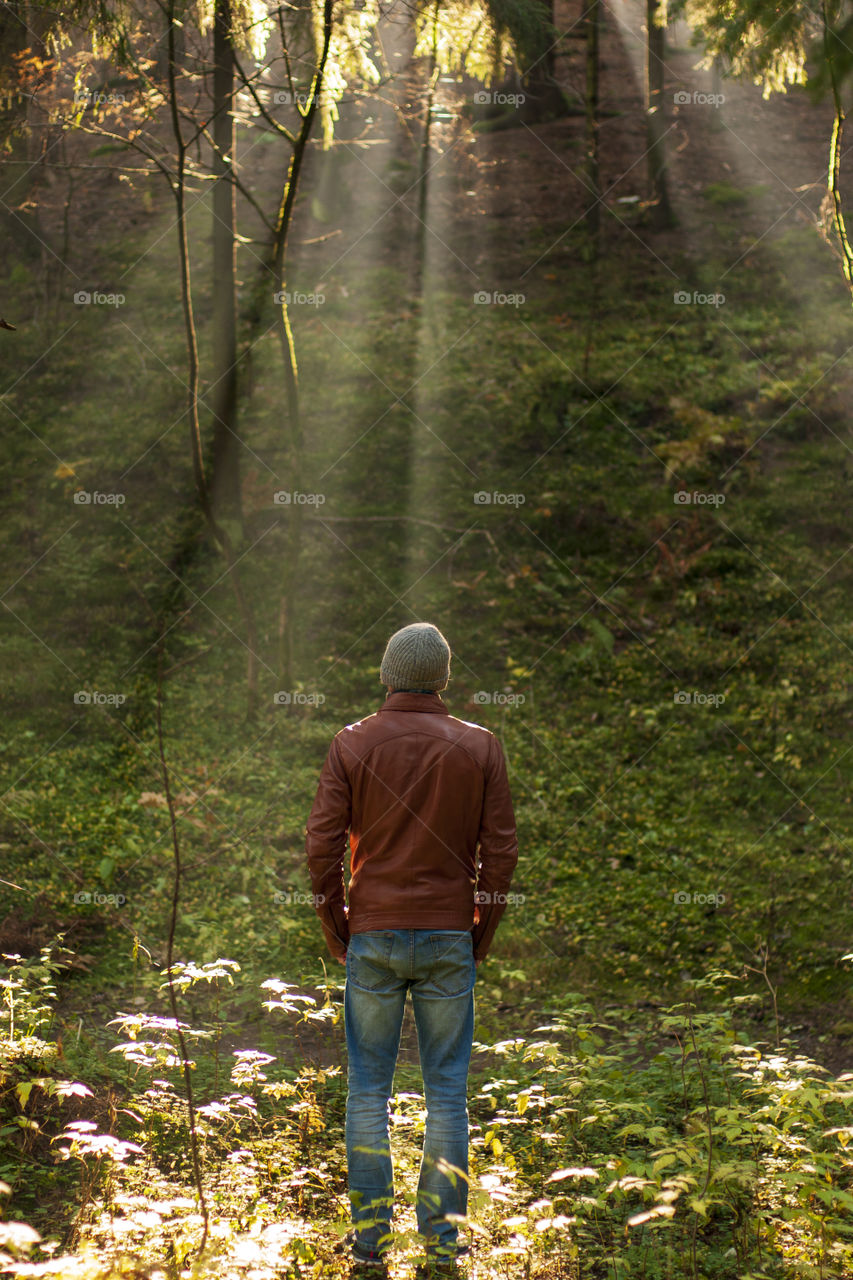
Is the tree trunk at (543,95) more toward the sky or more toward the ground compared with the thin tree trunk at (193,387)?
more toward the sky

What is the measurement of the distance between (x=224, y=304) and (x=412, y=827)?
785 centimetres

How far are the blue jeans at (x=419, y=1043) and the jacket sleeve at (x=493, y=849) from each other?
14cm

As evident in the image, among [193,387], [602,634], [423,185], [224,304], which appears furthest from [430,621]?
[423,185]

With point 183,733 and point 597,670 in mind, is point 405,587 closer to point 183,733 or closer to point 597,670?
point 597,670

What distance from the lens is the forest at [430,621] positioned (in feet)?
Answer: 11.6

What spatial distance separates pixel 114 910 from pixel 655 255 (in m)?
13.1

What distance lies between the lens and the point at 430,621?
33.8 ft

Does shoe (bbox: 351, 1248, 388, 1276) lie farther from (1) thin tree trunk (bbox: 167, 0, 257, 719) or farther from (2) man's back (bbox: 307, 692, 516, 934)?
(1) thin tree trunk (bbox: 167, 0, 257, 719)

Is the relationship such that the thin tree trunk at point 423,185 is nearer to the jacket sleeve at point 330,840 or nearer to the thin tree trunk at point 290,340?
the thin tree trunk at point 290,340

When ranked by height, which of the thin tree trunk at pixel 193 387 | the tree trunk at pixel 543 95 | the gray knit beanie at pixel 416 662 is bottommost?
the gray knit beanie at pixel 416 662

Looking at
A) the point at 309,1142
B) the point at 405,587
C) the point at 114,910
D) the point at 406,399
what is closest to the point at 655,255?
the point at 406,399

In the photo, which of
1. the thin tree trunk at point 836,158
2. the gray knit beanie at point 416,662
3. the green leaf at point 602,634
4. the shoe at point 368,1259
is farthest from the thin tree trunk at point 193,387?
the shoe at point 368,1259

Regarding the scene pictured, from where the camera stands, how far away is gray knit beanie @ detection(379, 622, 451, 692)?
3.37 metres

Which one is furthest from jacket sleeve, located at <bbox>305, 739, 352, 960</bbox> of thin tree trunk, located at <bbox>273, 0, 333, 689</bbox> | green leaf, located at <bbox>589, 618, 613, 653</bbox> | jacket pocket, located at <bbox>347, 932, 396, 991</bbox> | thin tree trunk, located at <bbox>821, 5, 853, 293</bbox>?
green leaf, located at <bbox>589, 618, 613, 653</bbox>
